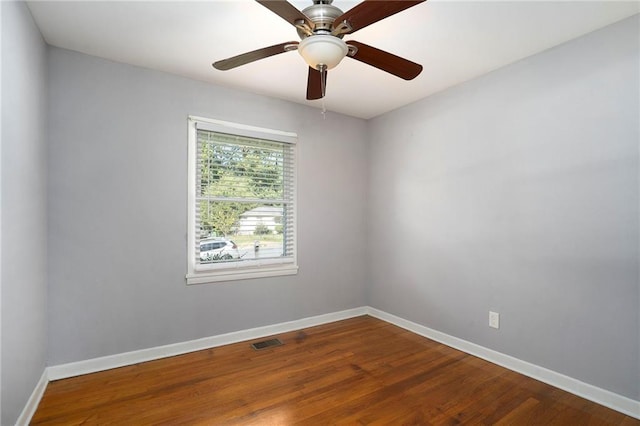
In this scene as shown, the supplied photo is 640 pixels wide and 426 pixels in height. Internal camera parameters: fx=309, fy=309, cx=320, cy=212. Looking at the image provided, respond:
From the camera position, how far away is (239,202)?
306 cm

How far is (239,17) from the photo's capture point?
6.41 ft

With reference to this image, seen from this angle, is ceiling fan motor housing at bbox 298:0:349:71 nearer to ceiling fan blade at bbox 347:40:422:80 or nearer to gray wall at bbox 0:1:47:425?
ceiling fan blade at bbox 347:40:422:80

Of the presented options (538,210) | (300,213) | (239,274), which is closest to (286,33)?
(300,213)

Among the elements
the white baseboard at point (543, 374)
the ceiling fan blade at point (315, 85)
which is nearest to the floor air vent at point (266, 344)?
the white baseboard at point (543, 374)

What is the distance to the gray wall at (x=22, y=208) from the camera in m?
1.55

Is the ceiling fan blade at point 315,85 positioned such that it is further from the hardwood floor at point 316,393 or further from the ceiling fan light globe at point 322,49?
the hardwood floor at point 316,393

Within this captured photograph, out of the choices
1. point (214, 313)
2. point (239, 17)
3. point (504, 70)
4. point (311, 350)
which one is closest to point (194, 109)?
point (239, 17)

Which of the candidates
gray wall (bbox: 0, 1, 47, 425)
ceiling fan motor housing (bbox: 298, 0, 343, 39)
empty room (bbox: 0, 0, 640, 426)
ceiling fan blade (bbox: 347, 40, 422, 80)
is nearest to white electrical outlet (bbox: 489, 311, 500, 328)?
empty room (bbox: 0, 0, 640, 426)

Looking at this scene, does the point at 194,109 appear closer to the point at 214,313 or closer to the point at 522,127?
the point at 214,313

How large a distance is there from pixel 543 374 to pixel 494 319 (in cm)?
48

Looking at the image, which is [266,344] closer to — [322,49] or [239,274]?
[239,274]

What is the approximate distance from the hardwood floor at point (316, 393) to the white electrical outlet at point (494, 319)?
0.33 meters

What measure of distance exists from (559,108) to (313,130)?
224 cm

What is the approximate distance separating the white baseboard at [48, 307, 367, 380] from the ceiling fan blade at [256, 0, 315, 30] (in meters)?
2.67
